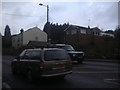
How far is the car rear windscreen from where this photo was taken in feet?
29.8

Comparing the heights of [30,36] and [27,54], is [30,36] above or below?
above

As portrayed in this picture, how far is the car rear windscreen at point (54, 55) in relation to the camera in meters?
9.09

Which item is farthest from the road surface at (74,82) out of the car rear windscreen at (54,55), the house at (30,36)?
the house at (30,36)

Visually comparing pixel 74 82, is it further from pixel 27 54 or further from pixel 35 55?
pixel 27 54

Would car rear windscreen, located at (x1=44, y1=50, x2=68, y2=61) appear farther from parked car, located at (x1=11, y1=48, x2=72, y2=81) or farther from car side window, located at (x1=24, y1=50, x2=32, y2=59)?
car side window, located at (x1=24, y1=50, x2=32, y2=59)

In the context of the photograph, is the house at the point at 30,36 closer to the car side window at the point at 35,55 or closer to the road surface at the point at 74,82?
the road surface at the point at 74,82

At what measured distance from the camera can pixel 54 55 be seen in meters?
9.26

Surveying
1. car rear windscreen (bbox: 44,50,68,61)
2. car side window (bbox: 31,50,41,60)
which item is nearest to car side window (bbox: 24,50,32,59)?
car side window (bbox: 31,50,41,60)

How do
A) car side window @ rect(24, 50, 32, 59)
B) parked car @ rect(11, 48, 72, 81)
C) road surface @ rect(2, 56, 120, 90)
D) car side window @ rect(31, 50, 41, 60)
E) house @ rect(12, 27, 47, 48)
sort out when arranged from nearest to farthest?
1. road surface @ rect(2, 56, 120, 90)
2. parked car @ rect(11, 48, 72, 81)
3. car side window @ rect(31, 50, 41, 60)
4. car side window @ rect(24, 50, 32, 59)
5. house @ rect(12, 27, 47, 48)

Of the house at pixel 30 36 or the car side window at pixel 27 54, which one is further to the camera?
the house at pixel 30 36

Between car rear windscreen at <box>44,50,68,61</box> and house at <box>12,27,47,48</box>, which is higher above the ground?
house at <box>12,27,47,48</box>

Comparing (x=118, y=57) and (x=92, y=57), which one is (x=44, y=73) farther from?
(x=92, y=57)

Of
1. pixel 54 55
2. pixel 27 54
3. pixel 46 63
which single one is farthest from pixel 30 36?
pixel 46 63

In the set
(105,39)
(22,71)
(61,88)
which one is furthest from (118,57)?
(61,88)
